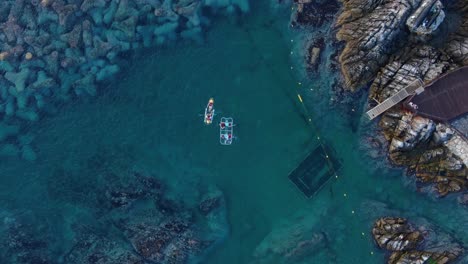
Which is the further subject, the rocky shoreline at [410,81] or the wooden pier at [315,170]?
the wooden pier at [315,170]

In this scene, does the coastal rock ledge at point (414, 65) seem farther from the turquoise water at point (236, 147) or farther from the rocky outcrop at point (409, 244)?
the rocky outcrop at point (409, 244)

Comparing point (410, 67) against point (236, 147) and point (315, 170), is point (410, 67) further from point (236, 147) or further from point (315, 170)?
point (236, 147)

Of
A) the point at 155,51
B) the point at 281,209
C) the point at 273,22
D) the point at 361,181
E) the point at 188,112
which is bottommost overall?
the point at 281,209

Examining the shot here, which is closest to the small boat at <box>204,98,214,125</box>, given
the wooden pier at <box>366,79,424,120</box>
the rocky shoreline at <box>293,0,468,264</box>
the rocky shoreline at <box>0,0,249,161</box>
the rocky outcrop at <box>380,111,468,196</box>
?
the rocky shoreline at <box>0,0,249,161</box>

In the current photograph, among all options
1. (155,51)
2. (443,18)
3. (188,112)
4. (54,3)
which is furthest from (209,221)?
(443,18)

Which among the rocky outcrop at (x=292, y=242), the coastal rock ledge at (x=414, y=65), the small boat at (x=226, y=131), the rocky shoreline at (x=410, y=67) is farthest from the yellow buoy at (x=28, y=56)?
the coastal rock ledge at (x=414, y=65)

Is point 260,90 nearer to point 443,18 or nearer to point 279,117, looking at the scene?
point 279,117

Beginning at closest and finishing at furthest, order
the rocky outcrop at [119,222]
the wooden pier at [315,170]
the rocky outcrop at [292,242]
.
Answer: the rocky outcrop at [292,242], the rocky outcrop at [119,222], the wooden pier at [315,170]
